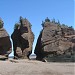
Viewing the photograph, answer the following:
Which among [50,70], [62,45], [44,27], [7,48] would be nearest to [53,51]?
[62,45]

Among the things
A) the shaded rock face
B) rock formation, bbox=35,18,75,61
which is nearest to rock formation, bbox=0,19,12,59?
the shaded rock face

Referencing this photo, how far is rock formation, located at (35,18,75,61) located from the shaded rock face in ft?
6.79

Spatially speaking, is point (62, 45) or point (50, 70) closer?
point (50, 70)

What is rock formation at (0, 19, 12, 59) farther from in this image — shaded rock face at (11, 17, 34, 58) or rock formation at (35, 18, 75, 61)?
rock formation at (35, 18, 75, 61)

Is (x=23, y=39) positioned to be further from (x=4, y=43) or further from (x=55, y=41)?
(x=55, y=41)

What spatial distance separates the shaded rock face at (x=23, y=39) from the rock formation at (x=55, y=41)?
6.79ft

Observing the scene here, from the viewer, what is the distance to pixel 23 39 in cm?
4659

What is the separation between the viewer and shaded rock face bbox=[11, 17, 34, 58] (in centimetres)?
4575

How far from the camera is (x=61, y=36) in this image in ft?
148

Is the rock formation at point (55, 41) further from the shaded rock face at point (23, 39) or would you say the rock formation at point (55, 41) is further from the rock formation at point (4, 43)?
the rock formation at point (4, 43)

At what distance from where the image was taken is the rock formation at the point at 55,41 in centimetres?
4334

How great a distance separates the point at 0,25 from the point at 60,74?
2427 centimetres

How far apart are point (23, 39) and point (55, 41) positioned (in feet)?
19.2

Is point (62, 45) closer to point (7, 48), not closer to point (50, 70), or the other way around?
point (7, 48)
